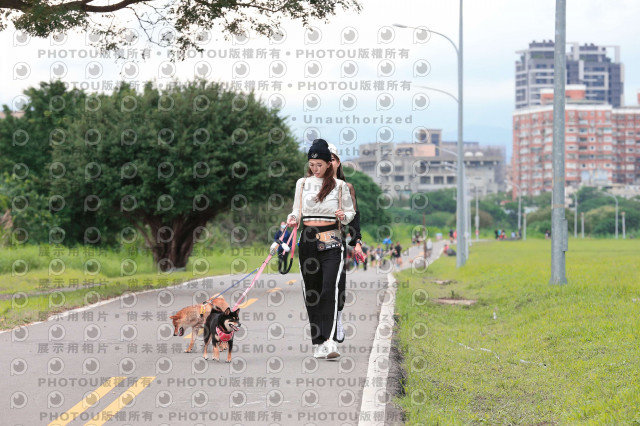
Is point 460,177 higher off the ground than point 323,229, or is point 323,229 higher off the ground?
point 460,177

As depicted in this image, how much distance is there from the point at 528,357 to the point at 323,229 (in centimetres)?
354

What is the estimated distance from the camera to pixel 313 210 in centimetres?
927

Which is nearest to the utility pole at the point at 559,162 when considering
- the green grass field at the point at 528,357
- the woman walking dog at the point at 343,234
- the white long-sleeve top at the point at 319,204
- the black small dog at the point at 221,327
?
the green grass field at the point at 528,357

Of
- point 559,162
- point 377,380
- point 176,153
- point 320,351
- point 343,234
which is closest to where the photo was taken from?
point 377,380

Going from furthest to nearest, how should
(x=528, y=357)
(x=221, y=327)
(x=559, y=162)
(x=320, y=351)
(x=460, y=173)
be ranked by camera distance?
(x=460, y=173)
(x=559, y=162)
(x=528, y=357)
(x=320, y=351)
(x=221, y=327)

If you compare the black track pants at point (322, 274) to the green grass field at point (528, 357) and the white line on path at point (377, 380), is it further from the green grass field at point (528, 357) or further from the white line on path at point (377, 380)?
the green grass field at point (528, 357)

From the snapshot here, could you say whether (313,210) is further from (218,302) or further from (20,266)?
(20,266)

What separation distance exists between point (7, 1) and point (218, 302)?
7.99 metres

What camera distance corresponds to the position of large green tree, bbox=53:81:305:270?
30.5 meters

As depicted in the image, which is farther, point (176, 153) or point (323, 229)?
point (176, 153)

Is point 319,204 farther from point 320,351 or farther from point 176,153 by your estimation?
point 176,153

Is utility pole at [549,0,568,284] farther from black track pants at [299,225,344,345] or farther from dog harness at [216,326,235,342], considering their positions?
dog harness at [216,326,235,342]

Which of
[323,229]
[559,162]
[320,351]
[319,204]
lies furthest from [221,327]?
[559,162]

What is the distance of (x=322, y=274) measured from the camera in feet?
31.2
